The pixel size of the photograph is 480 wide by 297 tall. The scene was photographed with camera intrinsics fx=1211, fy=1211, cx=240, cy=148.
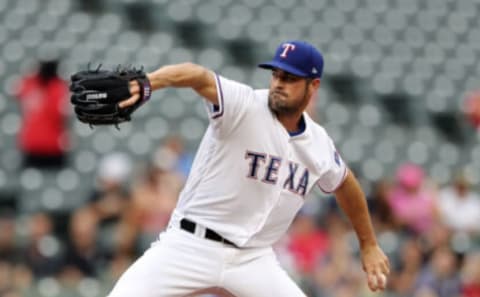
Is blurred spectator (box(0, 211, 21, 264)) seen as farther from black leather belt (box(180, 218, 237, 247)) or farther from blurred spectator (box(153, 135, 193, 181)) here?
black leather belt (box(180, 218, 237, 247))

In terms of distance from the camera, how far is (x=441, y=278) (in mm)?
9688

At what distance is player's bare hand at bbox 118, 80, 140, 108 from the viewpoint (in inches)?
200

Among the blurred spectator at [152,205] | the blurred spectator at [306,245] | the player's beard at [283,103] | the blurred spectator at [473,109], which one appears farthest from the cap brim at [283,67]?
the blurred spectator at [473,109]

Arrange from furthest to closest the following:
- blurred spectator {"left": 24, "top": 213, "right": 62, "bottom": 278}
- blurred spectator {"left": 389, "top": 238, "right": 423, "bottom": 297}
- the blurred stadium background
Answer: blurred spectator {"left": 389, "top": 238, "right": 423, "bottom": 297} → the blurred stadium background → blurred spectator {"left": 24, "top": 213, "right": 62, "bottom": 278}

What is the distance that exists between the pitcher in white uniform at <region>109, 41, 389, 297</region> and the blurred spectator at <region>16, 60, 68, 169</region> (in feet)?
17.1

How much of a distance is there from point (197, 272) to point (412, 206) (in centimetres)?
523

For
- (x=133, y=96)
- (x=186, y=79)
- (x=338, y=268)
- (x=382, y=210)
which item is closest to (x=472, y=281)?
(x=338, y=268)

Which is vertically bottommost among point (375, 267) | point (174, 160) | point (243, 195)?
point (174, 160)

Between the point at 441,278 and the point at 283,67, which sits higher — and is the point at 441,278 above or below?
below

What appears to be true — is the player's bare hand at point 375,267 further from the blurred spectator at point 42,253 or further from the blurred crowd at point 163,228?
the blurred spectator at point 42,253

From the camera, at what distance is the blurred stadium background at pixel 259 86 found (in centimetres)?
961

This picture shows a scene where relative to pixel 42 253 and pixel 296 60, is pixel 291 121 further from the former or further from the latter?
pixel 42 253

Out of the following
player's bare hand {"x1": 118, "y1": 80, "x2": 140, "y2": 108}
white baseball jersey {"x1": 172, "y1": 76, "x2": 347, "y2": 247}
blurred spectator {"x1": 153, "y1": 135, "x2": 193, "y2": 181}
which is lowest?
blurred spectator {"x1": 153, "y1": 135, "x2": 193, "y2": 181}

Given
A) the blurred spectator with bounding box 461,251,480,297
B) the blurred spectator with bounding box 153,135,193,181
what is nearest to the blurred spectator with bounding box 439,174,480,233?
the blurred spectator with bounding box 461,251,480,297
